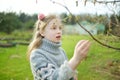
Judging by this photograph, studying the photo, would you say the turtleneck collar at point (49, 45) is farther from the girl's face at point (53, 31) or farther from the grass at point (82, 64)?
the grass at point (82, 64)

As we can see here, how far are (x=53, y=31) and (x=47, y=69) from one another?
0.23 m

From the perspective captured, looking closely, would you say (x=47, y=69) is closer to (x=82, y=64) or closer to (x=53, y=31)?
(x=53, y=31)

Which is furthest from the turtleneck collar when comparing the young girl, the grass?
the grass

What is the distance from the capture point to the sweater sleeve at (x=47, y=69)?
1525 millimetres

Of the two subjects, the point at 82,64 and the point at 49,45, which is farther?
the point at 82,64

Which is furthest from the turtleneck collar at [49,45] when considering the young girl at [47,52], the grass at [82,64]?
the grass at [82,64]

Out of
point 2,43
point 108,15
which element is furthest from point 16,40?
point 108,15

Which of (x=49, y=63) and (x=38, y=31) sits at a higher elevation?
(x=38, y=31)

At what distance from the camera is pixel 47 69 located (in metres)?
1.62

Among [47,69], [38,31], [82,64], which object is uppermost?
[38,31]

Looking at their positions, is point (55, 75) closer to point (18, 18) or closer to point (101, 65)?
point (101, 65)

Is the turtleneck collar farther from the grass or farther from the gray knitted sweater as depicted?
the grass

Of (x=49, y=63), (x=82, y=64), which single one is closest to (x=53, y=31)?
(x=49, y=63)

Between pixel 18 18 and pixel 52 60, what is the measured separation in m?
4.22
